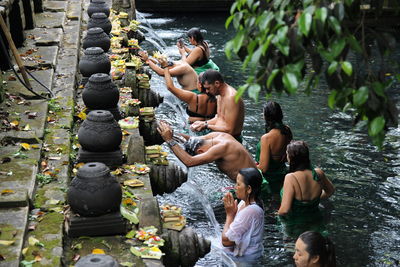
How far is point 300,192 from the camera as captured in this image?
7.65 m

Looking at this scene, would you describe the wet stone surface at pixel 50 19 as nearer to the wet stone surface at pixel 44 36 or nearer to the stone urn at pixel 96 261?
the wet stone surface at pixel 44 36

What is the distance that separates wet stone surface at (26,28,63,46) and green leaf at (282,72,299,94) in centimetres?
916

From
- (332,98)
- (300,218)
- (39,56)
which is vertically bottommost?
(300,218)

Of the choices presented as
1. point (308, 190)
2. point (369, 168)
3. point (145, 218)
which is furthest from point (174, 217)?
point (369, 168)

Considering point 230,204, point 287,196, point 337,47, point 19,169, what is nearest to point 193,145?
point 287,196

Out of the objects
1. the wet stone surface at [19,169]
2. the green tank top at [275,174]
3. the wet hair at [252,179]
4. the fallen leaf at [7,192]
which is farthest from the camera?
the green tank top at [275,174]

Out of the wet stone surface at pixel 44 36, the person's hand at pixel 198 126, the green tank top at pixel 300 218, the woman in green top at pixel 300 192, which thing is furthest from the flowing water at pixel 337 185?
the wet stone surface at pixel 44 36

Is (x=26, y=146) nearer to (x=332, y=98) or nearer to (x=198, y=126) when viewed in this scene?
(x=198, y=126)

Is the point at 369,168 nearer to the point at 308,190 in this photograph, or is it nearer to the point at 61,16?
the point at 308,190

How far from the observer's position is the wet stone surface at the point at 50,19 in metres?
13.7

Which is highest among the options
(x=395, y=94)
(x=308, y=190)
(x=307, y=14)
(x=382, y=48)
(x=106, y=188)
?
(x=307, y=14)

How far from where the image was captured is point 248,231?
7059mm

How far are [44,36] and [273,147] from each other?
5.80 m

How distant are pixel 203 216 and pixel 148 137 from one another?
5.32 ft
